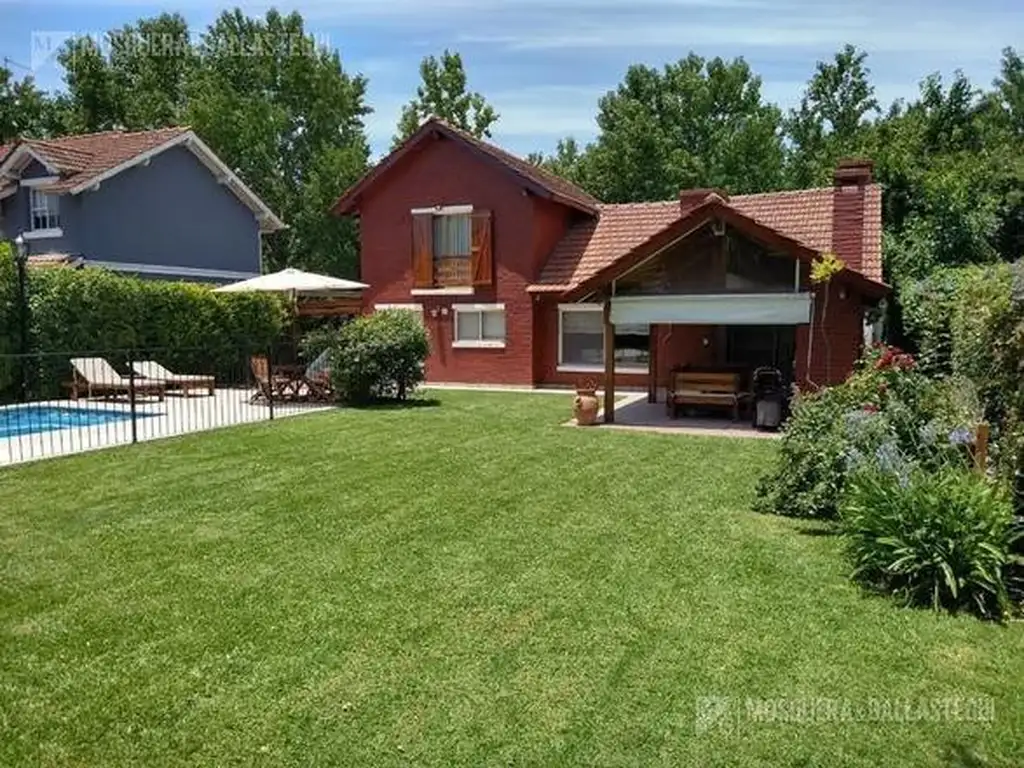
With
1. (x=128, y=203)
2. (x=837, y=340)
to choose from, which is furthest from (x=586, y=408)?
(x=128, y=203)

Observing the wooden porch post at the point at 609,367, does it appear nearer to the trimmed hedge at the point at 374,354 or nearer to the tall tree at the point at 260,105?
the trimmed hedge at the point at 374,354

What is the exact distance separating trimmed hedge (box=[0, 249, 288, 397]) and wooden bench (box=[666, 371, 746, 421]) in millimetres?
8557

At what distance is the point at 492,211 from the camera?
2156 centimetres

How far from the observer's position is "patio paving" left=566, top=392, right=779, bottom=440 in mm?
12906

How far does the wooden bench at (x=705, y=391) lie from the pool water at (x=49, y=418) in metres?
9.80

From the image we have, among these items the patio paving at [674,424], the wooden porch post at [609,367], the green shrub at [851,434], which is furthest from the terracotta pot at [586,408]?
the green shrub at [851,434]

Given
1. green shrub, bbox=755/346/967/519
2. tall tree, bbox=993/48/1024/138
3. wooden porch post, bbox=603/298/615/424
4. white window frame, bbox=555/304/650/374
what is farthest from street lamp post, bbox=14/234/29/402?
tall tree, bbox=993/48/1024/138

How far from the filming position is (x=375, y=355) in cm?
1575

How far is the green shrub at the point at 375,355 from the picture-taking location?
51.4ft

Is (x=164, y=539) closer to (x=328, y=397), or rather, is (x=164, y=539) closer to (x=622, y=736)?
(x=622, y=736)

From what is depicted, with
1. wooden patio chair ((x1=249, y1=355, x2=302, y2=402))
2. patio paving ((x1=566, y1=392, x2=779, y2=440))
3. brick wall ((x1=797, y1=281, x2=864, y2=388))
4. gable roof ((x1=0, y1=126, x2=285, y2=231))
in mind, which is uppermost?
gable roof ((x1=0, y1=126, x2=285, y2=231))

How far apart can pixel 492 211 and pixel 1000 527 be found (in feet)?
57.2

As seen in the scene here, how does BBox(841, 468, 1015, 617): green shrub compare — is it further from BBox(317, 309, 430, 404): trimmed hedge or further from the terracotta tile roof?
the terracotta tile roof

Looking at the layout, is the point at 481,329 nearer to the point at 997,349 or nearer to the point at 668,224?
the point at 668,224
